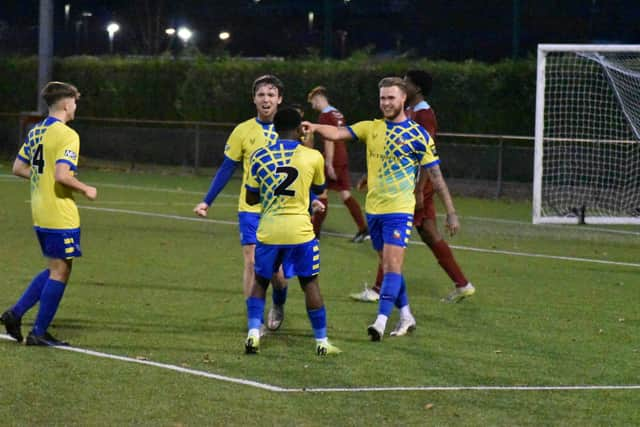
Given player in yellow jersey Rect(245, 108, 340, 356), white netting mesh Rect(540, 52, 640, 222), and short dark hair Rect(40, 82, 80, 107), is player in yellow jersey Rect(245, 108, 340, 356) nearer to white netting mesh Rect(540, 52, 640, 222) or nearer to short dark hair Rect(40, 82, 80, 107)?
short dark hair Rect(40, 82, 80, 107)

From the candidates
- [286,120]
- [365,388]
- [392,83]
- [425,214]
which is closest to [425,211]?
[425,214]

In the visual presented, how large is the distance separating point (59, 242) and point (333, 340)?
221 centimetres

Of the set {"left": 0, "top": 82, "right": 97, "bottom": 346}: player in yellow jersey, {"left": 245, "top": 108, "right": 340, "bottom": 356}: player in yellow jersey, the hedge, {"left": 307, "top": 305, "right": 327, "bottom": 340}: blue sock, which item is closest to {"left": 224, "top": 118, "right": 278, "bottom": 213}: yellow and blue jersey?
{"left": 245, "top": 108, "right": 340, "bottom": 356}: player in yellow jersey

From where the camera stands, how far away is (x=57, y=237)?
9180 millimetres

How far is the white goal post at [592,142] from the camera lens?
17.2 m

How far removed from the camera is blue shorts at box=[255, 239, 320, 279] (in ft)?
29.5

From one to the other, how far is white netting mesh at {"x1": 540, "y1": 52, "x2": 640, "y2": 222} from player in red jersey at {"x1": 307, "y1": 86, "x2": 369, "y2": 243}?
2943 mm

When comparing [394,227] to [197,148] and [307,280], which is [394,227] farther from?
[197,148]

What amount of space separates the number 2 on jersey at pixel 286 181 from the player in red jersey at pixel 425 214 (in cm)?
237

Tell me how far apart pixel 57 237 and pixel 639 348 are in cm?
441

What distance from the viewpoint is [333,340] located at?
9828 millimetres

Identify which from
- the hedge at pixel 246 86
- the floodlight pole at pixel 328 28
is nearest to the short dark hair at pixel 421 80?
the hedge at pixel 246 86

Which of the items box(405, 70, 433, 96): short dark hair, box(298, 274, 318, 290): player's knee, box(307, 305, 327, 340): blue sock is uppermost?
box(405, 70, 433, 96): short dark hair

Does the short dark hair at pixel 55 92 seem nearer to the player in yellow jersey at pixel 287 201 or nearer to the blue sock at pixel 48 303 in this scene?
the blue sock at pixel 48 303
